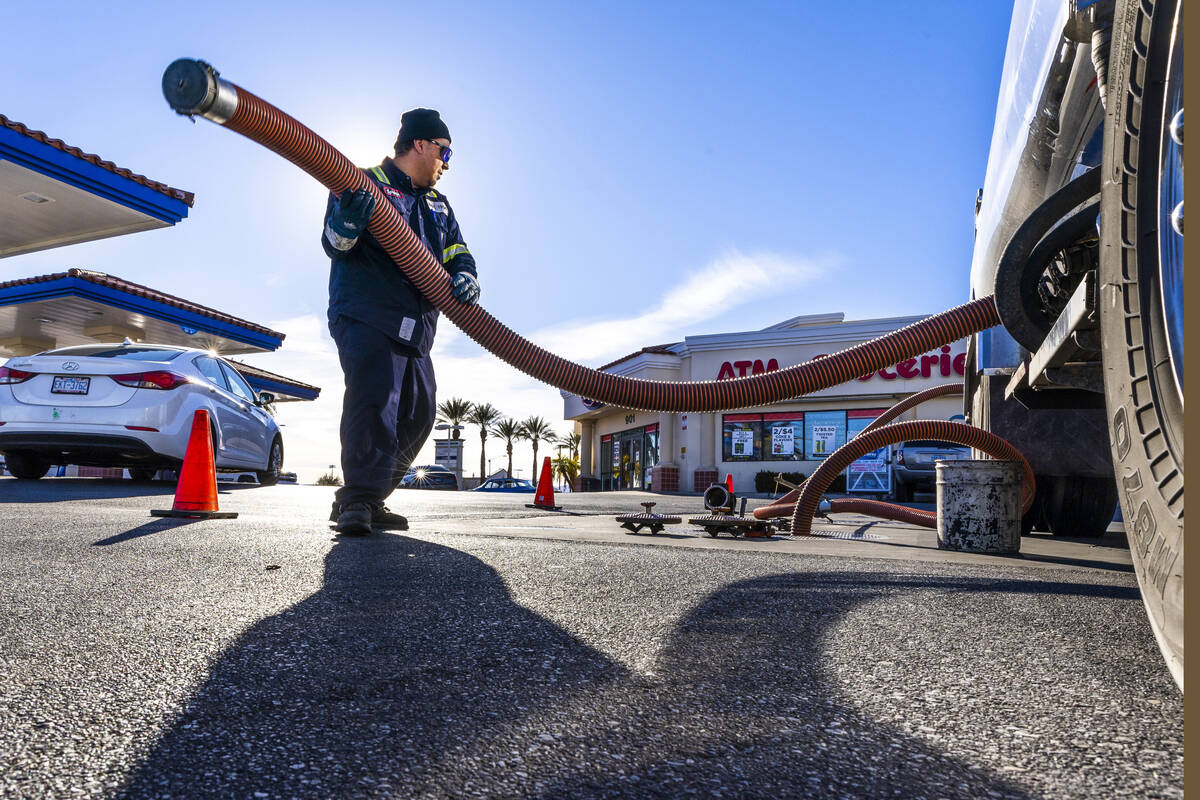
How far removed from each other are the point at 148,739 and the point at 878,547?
11.7ft

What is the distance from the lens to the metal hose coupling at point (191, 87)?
254 cm

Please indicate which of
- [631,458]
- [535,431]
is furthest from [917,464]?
[535,431]

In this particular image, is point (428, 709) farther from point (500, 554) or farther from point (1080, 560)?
point (1080, 560)

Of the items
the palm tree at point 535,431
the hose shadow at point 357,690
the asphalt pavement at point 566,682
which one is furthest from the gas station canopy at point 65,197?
the palm tree at point 535,431

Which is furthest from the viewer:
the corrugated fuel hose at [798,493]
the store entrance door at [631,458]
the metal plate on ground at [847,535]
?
the store entrance door at [631,458]

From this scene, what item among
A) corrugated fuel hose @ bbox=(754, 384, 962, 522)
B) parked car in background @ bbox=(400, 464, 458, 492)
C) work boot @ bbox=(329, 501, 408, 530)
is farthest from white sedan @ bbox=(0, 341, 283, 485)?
parked car in background @ bbox=(400, 464, 458, 492)

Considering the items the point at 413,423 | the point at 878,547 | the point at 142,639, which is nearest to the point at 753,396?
the point at 878,547

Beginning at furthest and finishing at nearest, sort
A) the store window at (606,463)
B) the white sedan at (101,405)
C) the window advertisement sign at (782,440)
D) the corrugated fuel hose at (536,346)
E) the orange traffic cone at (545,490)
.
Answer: the store window at (606,463)
the window advertisement sign at (782,440)
the orange traffic cone at (545,490)
the white sedan at (101,405)
the corrugated fuel hose at (536,346)

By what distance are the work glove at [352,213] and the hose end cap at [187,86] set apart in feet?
2.34

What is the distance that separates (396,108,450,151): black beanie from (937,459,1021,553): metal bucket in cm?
310

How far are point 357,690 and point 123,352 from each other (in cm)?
729

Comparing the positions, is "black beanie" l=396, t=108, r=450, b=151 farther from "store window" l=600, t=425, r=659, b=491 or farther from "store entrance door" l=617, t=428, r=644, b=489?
"store entrance door" l=617, t=428, r=644, b=489

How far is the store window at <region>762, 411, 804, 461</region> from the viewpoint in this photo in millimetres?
26766

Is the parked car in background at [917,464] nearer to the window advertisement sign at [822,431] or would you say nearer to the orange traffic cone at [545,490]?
the orange traffic cone at [545,490]
